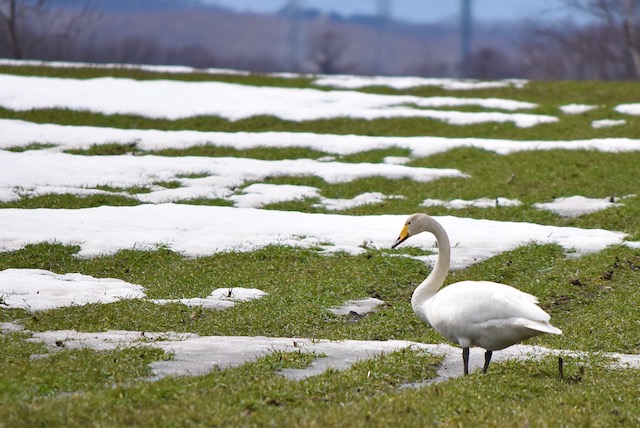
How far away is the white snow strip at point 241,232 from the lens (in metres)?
19.7

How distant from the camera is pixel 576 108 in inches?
1634

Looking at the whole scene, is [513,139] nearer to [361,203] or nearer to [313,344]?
[361,203]

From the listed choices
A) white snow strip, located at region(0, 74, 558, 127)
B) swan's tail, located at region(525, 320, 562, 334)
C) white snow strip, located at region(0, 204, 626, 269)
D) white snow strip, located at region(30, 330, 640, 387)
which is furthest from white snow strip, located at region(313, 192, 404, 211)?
swan's tail, located at region(525, 320, 562, 334)

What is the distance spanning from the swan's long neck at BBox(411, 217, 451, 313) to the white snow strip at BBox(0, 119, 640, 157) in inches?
774

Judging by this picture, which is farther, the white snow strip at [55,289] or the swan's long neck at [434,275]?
the white snow strip at [55,289]

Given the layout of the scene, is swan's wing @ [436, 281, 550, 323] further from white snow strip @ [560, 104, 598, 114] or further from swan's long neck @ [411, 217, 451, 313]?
white snow strip @ [560, 104, 598, 114]

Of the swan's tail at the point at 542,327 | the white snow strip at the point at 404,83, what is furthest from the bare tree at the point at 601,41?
the swan's tail at the point at 542,327

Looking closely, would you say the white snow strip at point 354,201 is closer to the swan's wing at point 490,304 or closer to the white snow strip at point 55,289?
the white snow strip at point 55,289

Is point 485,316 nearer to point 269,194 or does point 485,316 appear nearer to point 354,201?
point 354,201

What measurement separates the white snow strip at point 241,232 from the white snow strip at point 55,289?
180cm

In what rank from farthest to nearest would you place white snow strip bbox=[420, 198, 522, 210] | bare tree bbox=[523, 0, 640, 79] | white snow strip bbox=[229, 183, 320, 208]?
bare tree bbox=[523, 0, 640, 79] < white snow strip bbox=[229, 183, 320, 208] < white snow strip bbox=[420, 198, 522, 210]

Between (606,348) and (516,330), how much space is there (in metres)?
3.74

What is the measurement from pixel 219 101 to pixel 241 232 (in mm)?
21001

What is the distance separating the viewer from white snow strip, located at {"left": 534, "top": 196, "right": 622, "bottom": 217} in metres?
24.5
